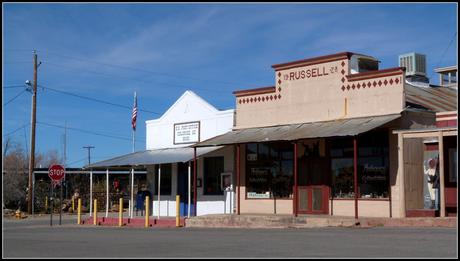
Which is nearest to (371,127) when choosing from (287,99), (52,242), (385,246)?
(287,99)

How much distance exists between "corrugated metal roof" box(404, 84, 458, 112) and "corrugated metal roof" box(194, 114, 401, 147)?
2.18 m

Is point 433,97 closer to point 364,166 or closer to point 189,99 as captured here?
point 364,166

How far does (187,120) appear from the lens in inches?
1206

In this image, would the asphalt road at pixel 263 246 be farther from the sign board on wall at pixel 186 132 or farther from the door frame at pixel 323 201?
the sign board on wall at pixel 186 132

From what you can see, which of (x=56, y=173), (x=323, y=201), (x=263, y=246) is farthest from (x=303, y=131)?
(x=56, y=173)

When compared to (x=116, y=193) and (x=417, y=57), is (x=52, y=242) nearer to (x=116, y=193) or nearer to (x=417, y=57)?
(x=417, y=57)

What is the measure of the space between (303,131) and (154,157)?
8835 mm

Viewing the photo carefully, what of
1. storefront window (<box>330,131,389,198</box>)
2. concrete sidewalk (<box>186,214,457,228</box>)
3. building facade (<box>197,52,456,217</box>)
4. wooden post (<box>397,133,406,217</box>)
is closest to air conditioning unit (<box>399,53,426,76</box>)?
building facade (<box>197,52,456,217</box>)

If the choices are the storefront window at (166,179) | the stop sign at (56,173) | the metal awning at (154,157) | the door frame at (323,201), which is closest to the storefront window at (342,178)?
the door frame at (323,201)

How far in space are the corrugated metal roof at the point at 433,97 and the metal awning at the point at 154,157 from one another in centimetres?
799

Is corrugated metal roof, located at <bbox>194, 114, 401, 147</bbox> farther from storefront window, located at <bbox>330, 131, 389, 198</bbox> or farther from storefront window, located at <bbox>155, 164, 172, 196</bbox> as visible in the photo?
storefront window, located at <bbox>155, 164, 172, 196</bbox>

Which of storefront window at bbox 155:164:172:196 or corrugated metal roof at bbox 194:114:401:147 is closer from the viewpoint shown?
corrugated metal roof at bbox 194:114:401:147

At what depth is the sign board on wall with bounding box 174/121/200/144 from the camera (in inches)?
1180

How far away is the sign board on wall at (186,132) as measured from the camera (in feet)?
98.3
